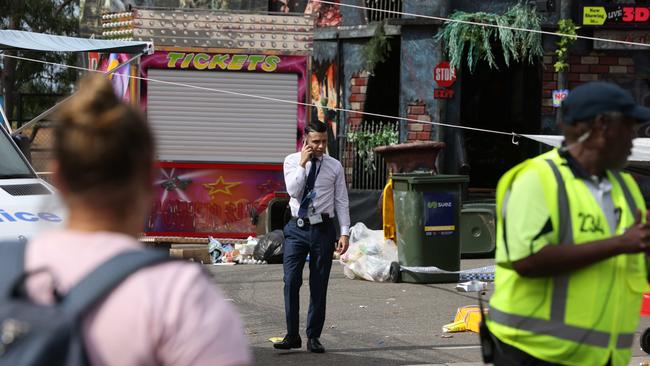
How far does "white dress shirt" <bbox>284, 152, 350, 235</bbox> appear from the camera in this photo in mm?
9422

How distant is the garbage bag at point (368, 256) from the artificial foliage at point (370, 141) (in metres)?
5.96

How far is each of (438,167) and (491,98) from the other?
274cm

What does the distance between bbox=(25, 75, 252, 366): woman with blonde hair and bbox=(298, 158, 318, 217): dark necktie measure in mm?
6987

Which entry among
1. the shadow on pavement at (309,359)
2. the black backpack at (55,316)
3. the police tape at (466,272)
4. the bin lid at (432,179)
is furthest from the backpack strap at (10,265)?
the bin lid at (432,179)

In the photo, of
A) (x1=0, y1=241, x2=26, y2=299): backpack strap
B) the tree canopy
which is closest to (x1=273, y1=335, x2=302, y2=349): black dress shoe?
(x1=0, y1=241, x2=26, y2=299): backpack strap

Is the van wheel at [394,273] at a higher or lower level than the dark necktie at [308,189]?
lower

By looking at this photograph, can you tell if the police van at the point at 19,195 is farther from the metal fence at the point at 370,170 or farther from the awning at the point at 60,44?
the metal fence at the point at 370,170

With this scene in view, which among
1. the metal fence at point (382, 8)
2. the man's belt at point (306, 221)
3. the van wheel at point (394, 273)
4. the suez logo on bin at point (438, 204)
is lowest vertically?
the van wheel at point (394, 273)

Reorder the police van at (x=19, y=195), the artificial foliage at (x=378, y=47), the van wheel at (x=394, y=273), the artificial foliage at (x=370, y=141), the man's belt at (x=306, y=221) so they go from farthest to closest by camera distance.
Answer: the artificial foliage at (x=378, y=47), the artificial foliage at (x=370, y=141), the van wheel at (x=394, y=273), the man's belt at (x=306, y=221), the police van at (x=19, y=195)

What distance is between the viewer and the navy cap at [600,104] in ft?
13.1

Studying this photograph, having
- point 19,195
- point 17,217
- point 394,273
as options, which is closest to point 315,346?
point 19,195

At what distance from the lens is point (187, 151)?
19.3m

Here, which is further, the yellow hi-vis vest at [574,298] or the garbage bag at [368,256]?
the garbage bag at [368,256]

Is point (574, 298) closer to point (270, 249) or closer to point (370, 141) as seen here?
point (270, 249)
